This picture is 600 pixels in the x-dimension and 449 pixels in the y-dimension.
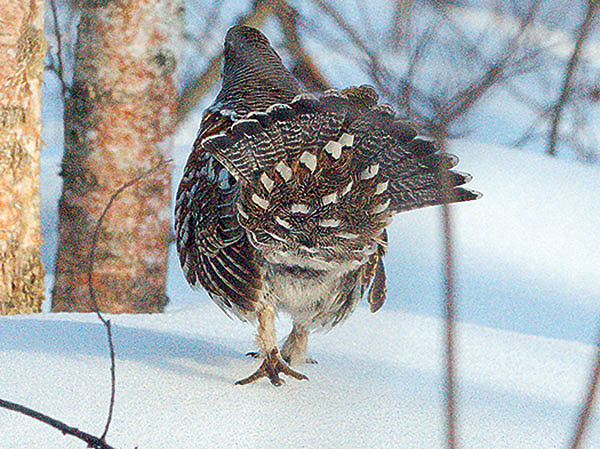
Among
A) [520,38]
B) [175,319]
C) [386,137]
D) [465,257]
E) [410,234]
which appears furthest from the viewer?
[410,234]

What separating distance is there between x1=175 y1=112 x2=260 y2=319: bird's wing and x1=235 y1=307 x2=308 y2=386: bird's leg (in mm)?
67

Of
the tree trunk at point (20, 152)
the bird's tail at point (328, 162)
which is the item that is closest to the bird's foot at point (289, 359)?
the bird's tail at point (328, 162)

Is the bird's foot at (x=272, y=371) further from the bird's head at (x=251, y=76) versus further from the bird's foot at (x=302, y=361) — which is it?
the bird's head at (x=251, y=76)

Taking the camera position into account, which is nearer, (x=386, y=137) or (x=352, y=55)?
(x=352, y=55)

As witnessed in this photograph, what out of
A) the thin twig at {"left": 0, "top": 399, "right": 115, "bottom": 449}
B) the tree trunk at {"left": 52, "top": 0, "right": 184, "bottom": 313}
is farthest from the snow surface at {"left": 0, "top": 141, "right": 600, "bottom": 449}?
the tree trunk at {"left": 52, "top": 0, "right": 184, "bottom": 313}

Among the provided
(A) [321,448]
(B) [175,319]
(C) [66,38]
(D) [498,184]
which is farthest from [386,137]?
(C) [66,38]

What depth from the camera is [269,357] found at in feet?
7.66

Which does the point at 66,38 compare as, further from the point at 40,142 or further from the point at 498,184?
the point at 498,184

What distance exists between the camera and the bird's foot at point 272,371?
228 centimetres

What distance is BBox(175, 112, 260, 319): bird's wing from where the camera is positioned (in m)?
2.31

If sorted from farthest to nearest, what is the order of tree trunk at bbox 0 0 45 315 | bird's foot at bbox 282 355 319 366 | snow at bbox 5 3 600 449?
1. tree trunk at bbox 0 0 45 315
2. bird's foot at bbox 282 355 319 366
3. snow at bbox 5 3 600 449

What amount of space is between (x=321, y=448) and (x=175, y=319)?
5.53ft

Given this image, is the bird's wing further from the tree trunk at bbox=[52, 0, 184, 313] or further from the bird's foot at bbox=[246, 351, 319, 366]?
the tree trunk at bbox=[52, 0, 184, 313]

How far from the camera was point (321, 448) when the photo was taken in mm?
1720
